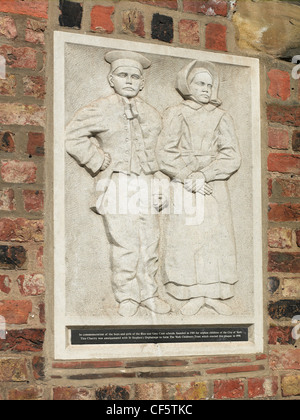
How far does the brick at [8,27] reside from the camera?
3988 mm

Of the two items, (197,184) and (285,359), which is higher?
(197,184)

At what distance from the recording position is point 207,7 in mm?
4461

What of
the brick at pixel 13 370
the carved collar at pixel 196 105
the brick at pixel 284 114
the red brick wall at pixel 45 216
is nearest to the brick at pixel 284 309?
the red brick wall at pixel 45 216

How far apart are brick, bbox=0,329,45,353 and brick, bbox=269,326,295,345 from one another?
1.32 m

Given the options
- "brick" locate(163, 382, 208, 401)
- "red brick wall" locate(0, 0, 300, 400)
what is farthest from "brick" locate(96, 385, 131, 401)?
"brick" locate(163, 382, 208, 401)

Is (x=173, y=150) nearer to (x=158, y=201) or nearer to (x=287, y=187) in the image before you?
(x=158, y=201)

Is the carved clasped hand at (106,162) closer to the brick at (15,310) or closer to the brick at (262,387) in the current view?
the brick at (15,310)

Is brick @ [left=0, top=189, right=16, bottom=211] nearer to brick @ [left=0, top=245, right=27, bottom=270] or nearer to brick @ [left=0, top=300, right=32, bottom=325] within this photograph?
brick @ [left=0, top=245, right=27, bottom=270]

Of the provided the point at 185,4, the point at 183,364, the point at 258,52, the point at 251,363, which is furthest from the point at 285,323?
the point at 185,4

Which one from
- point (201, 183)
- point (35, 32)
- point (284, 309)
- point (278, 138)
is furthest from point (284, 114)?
point (35, 32)

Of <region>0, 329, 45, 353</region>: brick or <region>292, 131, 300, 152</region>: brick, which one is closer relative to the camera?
<region>0, 329, 45, 353</region>: brick

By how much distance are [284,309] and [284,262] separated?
27cm

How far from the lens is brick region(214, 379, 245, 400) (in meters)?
4.25

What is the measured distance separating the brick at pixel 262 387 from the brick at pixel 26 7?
2274 mm
